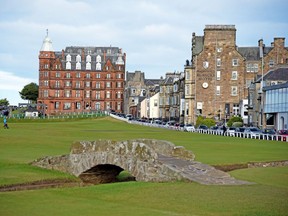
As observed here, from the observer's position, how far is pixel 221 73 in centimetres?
12106

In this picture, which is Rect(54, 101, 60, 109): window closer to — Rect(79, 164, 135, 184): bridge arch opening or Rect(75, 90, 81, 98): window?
Rect(75, 90, 81, 98): window

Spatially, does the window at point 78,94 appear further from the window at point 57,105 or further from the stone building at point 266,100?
the stone building at point 266,100

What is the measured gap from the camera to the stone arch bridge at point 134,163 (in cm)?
2416

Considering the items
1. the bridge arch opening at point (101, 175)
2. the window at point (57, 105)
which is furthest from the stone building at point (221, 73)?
the bridge arch opening at point (101, 175)

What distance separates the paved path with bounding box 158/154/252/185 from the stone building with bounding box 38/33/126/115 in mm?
156617

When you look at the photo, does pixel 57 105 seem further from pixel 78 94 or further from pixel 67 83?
pixel 67 83

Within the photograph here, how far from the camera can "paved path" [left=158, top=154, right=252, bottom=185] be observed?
23.5 metres

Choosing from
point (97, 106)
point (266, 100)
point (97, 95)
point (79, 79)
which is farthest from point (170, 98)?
point (266, 100)

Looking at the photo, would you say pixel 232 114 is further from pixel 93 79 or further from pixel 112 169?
pixel 112 169

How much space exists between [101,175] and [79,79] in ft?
513

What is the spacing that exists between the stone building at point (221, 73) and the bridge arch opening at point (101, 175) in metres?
90.9

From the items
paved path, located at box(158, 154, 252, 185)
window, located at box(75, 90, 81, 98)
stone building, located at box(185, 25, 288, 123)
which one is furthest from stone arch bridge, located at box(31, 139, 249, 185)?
window, located at box(75, 90, 81, 98)

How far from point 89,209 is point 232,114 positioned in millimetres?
103392

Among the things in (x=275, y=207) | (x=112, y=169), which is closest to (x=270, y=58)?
(x=112, y=169)
